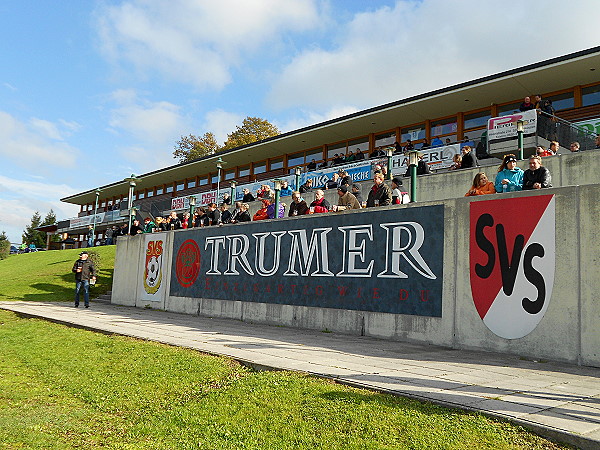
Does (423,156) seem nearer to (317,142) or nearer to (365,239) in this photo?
(365,239)

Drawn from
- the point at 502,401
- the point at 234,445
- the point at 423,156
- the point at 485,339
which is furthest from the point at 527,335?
the point at 423,156

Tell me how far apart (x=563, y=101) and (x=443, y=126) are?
5.34 metres

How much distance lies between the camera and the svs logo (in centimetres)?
754

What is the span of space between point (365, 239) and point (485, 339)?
3.20 meters

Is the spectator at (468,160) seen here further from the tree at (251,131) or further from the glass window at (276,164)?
the tree at (251,131)

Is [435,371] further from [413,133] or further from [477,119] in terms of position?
[413,133]

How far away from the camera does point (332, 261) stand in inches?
426

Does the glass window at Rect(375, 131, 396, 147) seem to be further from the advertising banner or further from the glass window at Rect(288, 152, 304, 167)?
the advertising banner

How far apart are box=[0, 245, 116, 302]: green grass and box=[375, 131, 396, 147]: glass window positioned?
15.4 metres

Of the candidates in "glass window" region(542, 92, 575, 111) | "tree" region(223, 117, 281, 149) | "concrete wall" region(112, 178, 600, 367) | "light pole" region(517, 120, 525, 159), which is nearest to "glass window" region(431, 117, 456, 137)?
"glass window" region(542, 92, 575, 111)

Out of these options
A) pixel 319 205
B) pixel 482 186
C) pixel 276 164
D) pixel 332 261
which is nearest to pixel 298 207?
pixel 319 205

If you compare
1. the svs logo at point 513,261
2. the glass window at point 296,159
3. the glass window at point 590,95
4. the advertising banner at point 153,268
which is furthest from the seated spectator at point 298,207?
the glass window at point 296,159

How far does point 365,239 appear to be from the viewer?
10.2m

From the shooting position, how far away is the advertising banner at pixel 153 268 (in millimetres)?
16688
